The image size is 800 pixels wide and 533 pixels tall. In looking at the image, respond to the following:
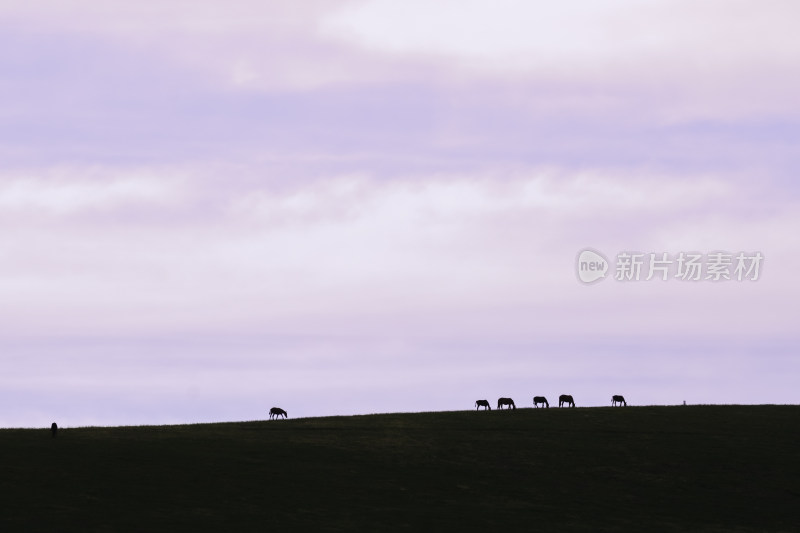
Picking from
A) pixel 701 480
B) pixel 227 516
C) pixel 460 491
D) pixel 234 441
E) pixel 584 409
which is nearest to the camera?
pixel 227 516

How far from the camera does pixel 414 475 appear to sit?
50.0 meters

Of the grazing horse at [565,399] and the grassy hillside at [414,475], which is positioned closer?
the grassy hillside at [414,475]

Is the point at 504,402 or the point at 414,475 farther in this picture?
the point at 504,402

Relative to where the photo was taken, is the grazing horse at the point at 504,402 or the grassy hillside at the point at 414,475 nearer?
the grassy hillside at the point at 414,475

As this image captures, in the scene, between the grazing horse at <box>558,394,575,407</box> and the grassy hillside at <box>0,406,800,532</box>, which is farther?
the grazing horse at <box>558,394,575,407</box>

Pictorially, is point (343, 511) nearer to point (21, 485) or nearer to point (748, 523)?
point (21, 485)

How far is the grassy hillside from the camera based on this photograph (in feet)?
140

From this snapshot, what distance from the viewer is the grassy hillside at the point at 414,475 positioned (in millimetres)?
42781

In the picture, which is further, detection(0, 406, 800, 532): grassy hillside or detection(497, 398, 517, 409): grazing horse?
detection(497, 398, 517, 409): grazing horse

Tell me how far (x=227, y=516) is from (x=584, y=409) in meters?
28.9

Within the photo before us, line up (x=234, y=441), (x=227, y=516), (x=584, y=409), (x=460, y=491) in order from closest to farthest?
(x=227, y=516), (x=460, y=491), (x=234, y=441), (x=584, y=409)

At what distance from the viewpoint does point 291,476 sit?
48469 mm

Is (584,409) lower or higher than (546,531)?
higher

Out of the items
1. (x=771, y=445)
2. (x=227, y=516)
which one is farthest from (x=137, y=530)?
(x=771, y=445)
